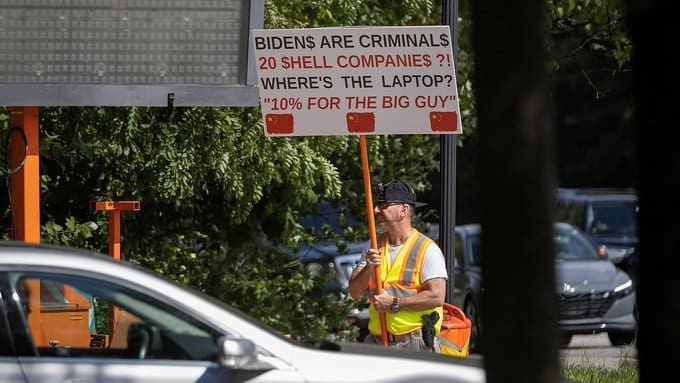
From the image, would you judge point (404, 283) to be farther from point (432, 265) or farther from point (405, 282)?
point (432, 265)

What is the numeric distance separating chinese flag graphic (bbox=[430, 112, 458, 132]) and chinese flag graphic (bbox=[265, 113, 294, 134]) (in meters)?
0.84

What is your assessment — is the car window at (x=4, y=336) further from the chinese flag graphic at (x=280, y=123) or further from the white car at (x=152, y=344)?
the chinese flag graphic at (x=280, y=123)

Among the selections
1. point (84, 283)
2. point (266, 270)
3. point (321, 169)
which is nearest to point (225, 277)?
point (266, 270)

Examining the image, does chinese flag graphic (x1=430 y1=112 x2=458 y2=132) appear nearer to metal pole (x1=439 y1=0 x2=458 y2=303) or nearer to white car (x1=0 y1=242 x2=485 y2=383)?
metal pole (x1=439 y1=0 x2=458 y2=303)

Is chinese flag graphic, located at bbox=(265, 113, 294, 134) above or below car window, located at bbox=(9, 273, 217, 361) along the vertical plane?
above

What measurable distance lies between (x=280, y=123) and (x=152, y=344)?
310 cm

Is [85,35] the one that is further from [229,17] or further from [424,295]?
[424,295]

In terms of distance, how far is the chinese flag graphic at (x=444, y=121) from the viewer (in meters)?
8.73

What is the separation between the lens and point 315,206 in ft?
44.0

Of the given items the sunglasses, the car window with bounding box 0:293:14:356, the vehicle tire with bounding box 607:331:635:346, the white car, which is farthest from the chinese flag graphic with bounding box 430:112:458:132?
the vehicle tire with bounding box 607:331:635:346

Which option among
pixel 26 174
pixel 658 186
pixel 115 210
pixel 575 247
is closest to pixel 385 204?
pixel 115 210

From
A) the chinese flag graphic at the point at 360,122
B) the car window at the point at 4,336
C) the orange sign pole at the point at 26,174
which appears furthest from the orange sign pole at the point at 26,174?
the car window at the point at 4,336

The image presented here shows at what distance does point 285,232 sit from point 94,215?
175 centimetres

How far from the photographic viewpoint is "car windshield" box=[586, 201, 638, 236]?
22.8m
